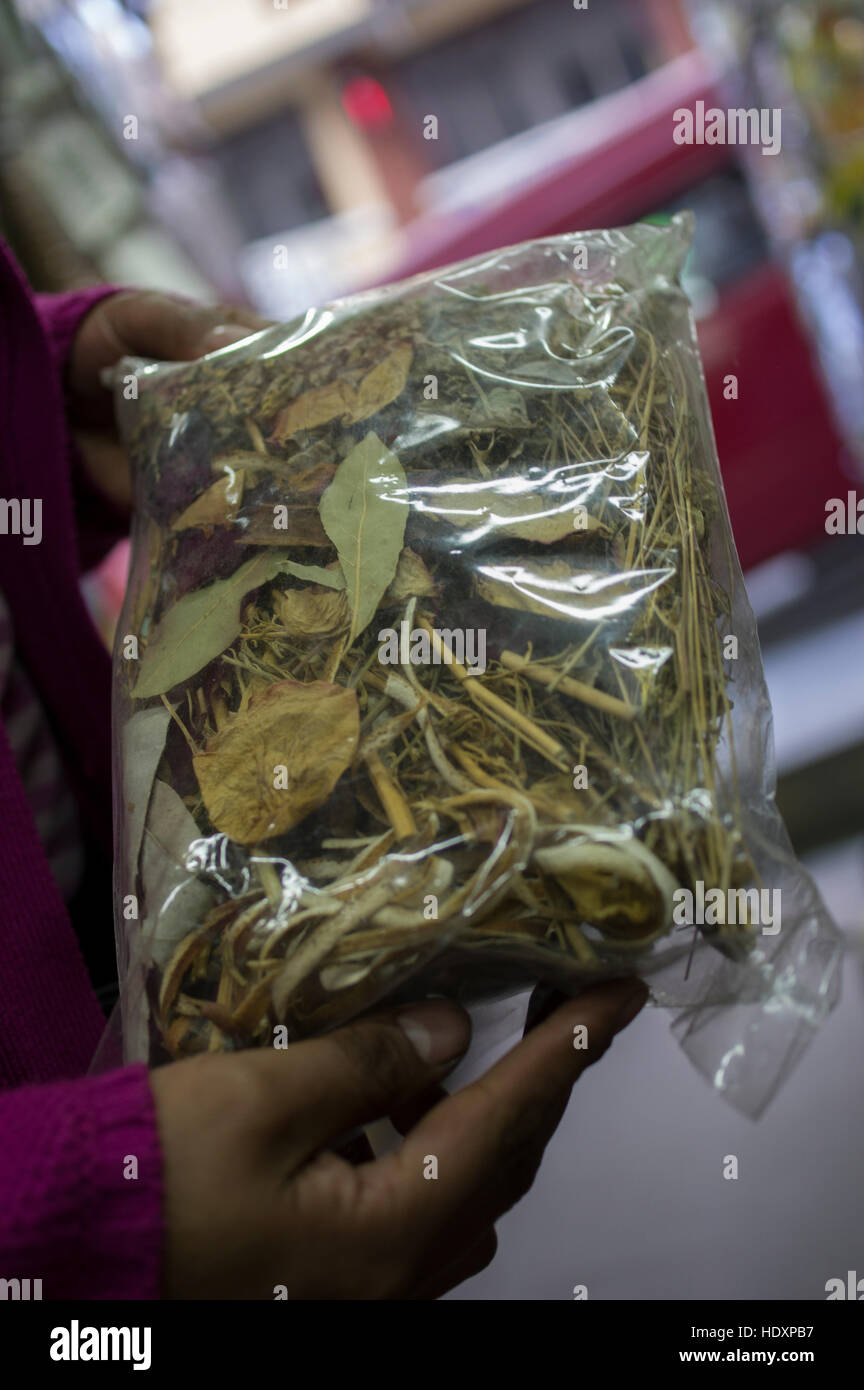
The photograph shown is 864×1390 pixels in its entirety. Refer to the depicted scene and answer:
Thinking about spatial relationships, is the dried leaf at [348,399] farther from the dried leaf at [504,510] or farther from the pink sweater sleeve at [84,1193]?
the pink sweater sleeve at [84,1193]

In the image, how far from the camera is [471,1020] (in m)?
0.49

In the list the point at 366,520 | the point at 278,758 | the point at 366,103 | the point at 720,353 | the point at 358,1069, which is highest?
the point at 366,103

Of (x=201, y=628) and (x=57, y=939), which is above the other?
(x=201, y=628)

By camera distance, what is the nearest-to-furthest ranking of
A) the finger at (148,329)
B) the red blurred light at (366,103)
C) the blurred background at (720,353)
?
the finger at (148,329) → the blurred background at (720,353) → the red blurred light at (366,103)

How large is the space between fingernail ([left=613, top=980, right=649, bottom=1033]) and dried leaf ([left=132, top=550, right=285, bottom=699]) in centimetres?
26

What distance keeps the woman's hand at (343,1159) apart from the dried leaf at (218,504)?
273 mm

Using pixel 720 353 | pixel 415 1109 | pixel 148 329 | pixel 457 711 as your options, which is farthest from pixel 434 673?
pixel 720 353

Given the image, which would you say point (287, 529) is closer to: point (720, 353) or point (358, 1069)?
point (358, 1069)

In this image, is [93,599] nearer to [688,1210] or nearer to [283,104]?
[688,1210]

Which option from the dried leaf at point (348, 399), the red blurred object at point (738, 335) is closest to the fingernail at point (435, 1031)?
the dried leaf at point (348, 399)

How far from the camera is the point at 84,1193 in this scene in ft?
1.24

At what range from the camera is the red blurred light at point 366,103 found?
6.27 m

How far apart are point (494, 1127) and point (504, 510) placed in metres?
0.30
